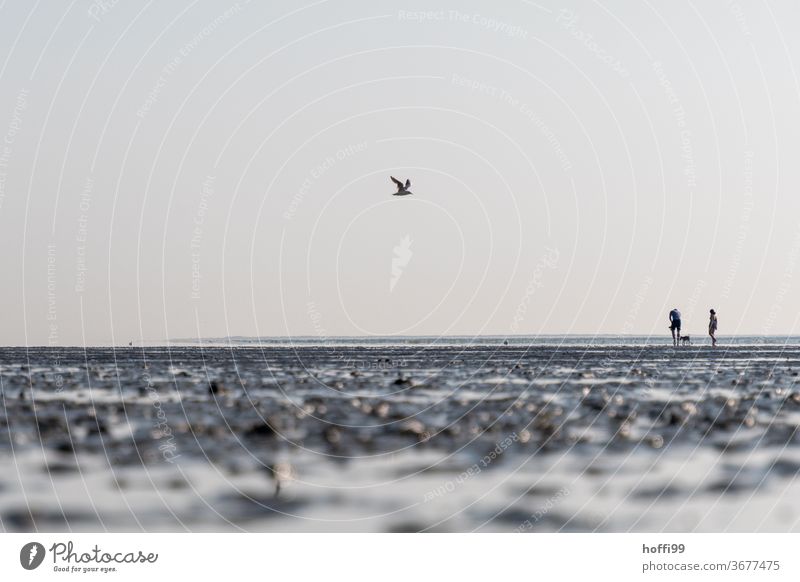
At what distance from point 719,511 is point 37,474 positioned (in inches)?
353

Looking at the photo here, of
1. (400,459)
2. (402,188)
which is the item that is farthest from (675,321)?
(400,459)

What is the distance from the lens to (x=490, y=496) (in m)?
15.3
